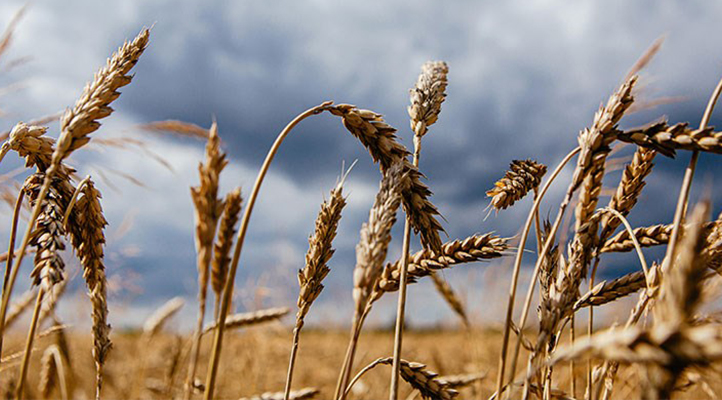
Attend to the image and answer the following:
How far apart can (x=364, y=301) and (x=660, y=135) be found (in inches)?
33.8

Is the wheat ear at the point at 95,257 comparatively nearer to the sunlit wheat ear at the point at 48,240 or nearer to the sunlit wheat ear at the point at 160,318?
the sunlit wheat ear at the point at 48,240

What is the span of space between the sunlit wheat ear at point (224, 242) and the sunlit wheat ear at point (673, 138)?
3.11 feet

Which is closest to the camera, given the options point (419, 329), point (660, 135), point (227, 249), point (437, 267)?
point (227, 249)

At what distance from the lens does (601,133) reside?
1434 mm

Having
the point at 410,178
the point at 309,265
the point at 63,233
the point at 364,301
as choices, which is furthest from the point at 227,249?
the point at 63,233

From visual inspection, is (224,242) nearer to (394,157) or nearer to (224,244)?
(224,244)

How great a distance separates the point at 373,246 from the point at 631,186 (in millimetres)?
1098

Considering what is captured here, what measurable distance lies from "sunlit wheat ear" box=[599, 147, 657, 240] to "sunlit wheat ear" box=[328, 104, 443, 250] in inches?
25.1

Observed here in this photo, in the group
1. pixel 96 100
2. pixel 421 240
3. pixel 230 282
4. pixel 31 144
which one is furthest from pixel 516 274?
pixel 31 144

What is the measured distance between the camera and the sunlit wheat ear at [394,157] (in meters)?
1.55

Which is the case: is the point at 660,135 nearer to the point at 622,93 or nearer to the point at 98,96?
the point at 622,93

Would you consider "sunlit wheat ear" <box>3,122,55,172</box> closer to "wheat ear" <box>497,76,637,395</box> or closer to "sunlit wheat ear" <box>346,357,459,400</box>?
"sunlit wheat ear" <box>346,357,459,400</box>

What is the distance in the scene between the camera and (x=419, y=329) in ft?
78.5

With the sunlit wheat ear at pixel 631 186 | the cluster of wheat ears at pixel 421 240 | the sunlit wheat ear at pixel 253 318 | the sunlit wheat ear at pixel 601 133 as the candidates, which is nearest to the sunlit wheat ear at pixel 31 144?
the cluster of wheat ears at pixel 421 240
